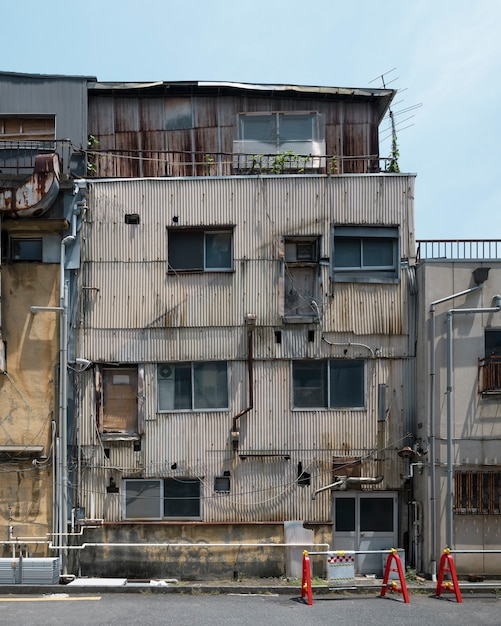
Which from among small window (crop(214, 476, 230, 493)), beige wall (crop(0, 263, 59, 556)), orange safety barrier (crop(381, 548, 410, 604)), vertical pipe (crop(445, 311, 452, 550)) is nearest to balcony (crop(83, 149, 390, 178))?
beige wall (crop(0, 263, 59, 556))

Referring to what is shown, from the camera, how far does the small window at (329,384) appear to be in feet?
56.3

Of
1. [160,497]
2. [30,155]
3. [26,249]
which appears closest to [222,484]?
[160,497]

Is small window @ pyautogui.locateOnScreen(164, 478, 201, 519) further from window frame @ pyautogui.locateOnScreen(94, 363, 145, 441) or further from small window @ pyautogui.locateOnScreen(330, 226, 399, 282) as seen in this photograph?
small window @ pyautogui.locateOnScreen(330, 226, 399, 282)

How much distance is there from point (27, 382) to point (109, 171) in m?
5.79

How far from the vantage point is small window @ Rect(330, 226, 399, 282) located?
17375mm

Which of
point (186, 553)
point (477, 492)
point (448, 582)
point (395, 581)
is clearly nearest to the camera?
point (448, 582)

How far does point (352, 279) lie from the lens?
1728 cm

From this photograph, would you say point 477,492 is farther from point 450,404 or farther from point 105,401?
point 105,401

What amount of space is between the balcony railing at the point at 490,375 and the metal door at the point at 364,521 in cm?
340

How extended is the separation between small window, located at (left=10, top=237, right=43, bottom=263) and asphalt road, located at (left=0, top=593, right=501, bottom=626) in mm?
7695

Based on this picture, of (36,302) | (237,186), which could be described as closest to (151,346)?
(36,302)

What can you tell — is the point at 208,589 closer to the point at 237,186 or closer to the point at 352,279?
the point at 352,279

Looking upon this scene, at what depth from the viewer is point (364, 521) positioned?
56.2ft

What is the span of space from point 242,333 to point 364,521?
542cm
